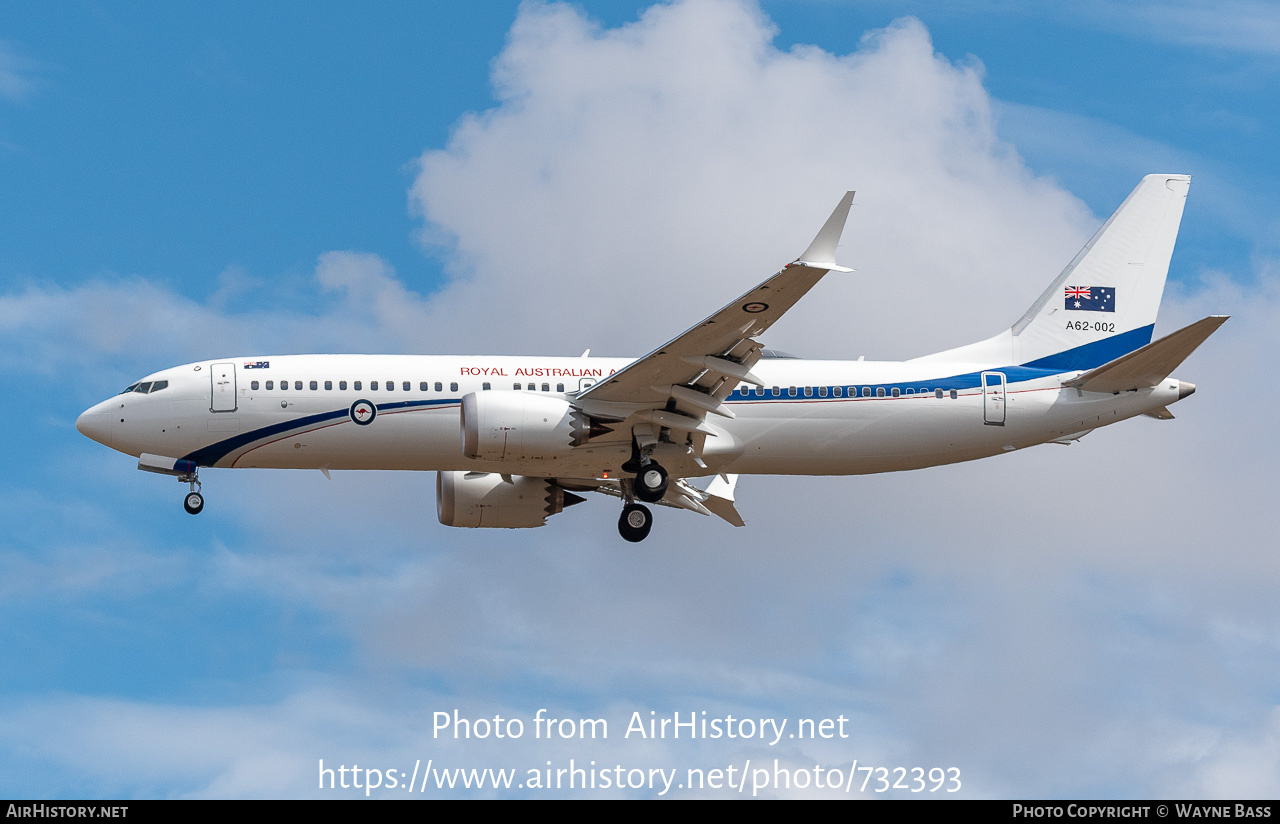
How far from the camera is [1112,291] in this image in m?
44.0

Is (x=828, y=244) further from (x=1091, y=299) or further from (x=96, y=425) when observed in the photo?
(x=96, y=425)

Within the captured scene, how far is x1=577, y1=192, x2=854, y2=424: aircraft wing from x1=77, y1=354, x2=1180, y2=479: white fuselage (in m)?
0.87

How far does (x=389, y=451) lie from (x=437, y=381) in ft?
6.71

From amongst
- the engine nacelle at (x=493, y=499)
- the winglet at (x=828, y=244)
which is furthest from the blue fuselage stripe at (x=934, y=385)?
the winglet at (x=828, y=244)

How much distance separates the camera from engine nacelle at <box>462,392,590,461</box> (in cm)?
3712

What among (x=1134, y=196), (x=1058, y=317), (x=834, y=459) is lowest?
(x=834, y=459)

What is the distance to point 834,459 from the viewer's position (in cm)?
4006

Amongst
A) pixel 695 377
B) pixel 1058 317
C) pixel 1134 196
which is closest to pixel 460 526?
pixel 695 377

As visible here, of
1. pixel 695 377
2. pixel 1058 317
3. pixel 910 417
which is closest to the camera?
pixel 695 377

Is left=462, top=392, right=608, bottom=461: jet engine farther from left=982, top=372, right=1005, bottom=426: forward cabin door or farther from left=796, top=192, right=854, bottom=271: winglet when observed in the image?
left=982, top=372, right=1005, bottom=426: forward cabin door

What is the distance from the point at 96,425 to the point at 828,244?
18.8 metres

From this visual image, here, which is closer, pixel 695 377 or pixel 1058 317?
pixel 695 377

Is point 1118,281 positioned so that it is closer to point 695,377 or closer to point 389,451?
point 695,377

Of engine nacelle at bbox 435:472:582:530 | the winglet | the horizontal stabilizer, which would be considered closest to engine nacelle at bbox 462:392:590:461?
engine nacelle at bbox 435:472:582:530
